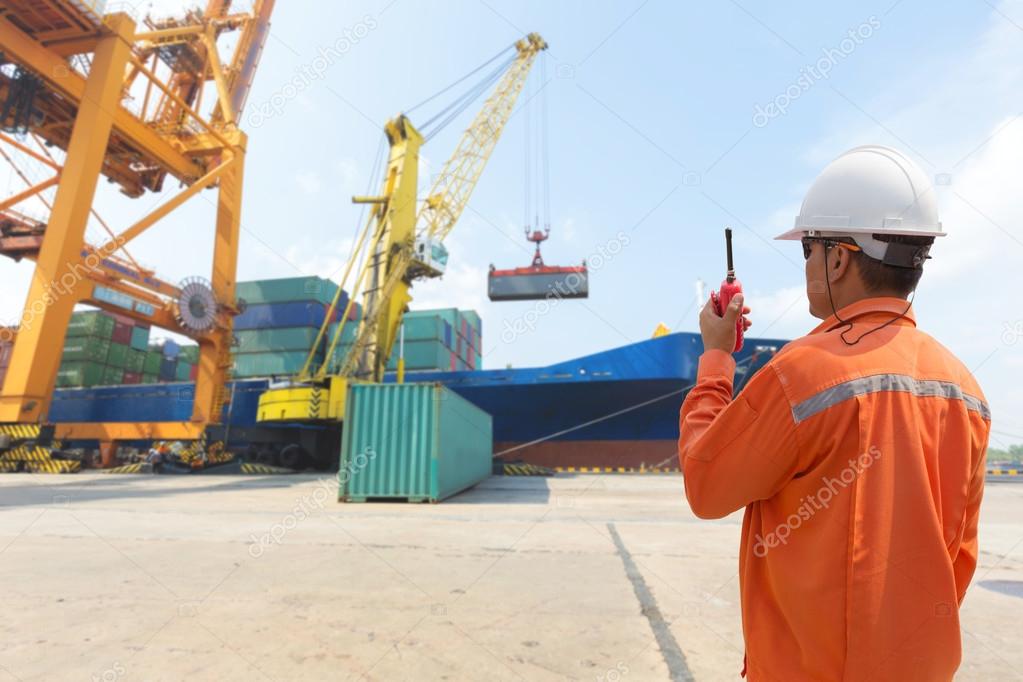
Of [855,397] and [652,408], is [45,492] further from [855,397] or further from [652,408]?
[652,408]

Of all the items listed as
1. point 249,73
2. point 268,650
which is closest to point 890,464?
point 268,650

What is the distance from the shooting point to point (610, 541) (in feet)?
19.3

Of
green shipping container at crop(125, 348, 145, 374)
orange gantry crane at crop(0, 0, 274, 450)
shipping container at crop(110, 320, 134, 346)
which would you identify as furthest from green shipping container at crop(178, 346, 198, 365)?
orange gantry crane at crop(0, 0, 274, 450)

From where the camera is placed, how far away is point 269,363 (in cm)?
2900

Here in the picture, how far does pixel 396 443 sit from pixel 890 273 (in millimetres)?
9921

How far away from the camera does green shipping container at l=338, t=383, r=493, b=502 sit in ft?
33.2

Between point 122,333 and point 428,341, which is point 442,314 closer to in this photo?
point 428,341

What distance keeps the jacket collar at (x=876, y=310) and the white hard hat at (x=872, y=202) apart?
0.36ft

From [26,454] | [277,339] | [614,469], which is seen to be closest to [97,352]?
[277,339]

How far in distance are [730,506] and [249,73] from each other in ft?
96.0

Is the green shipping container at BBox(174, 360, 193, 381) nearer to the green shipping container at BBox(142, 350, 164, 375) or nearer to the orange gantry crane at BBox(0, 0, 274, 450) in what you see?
the green shipping container at BBox(142, 350, 164, 375)

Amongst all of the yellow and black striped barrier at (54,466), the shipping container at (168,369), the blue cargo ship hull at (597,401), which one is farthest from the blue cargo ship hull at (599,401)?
the shipping container at (168,369)

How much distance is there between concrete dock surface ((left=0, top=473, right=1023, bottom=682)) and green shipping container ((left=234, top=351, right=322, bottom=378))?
21.9 m

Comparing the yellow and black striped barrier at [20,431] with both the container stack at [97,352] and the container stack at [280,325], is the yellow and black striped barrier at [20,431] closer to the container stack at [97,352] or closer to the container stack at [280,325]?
the container stack at [280,325]
